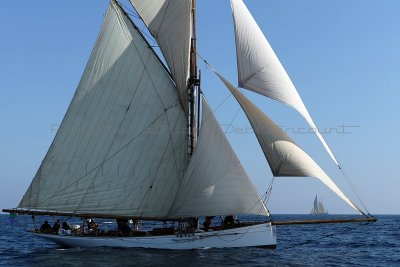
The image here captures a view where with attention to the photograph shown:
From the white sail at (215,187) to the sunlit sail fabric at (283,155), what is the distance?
1944mm

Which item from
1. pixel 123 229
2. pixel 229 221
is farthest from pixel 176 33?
pixel 123 229

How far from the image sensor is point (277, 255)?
2744cm

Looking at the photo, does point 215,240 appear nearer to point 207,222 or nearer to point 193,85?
point 207,222

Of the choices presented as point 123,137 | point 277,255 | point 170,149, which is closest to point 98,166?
point 123,137

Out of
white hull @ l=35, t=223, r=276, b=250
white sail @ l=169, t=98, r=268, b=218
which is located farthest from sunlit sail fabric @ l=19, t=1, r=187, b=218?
white sail @ l=169, t=98, r=268, b=218

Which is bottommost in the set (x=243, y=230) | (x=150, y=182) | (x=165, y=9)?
(x=243, y=230)

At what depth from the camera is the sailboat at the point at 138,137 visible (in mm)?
27953

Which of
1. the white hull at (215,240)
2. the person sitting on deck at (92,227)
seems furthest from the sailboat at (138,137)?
the person sitting on deck at (92,227)

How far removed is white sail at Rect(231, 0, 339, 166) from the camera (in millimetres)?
25344

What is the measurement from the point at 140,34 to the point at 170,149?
780 cm

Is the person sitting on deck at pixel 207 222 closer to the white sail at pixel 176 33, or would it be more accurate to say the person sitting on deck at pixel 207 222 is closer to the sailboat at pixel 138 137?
the sailboat at pixel 138 137

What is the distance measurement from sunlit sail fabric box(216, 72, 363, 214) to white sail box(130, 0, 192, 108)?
7144 millimetres

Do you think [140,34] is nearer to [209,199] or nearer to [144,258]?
[209,199]

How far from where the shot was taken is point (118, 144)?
100ft
